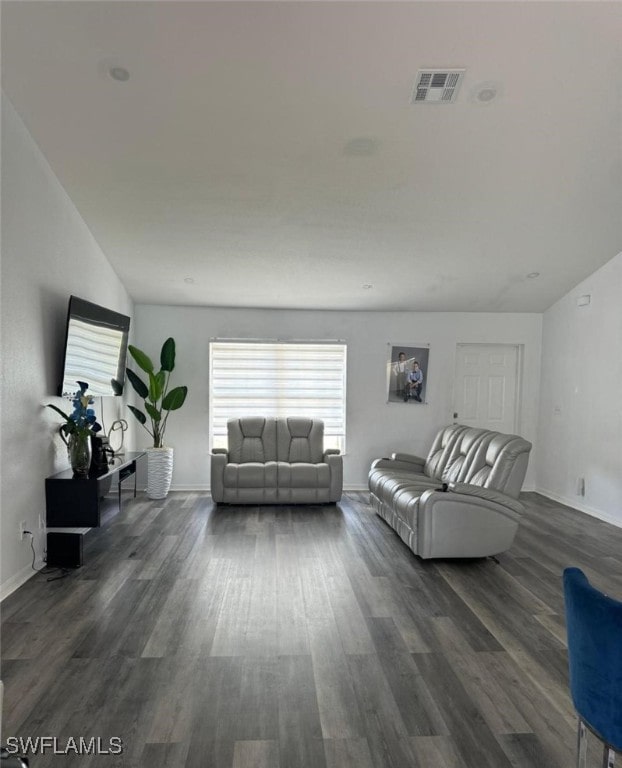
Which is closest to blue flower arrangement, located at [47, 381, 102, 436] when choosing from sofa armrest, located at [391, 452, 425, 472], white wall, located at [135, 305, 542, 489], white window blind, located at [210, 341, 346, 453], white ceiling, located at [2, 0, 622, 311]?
white ceiling, located at [2, 0, 622, 311]

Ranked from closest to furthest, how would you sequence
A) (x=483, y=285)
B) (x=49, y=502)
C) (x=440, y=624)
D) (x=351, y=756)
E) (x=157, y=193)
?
(x=351, y=756)
(x=440, y=624)
(x=49, y=502)
(x=157, y=193)
(x=483, y=285)

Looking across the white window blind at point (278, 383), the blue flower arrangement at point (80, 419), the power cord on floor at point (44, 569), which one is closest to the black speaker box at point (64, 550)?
the power cord on floor at point (44, 569)

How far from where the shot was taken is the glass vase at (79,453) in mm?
3811

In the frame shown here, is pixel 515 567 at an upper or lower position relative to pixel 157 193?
lower

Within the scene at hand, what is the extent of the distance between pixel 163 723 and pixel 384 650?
114 cm

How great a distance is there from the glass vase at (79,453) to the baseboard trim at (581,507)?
499 cm

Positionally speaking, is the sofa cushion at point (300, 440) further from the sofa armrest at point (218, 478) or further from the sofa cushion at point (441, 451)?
the sofa cushion at point (441, 451)

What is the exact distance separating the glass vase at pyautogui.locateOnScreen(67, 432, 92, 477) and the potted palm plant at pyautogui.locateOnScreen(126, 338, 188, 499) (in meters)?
2.01

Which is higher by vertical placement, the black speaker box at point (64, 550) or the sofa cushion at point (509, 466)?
the sofa cushion at point (509, 466)

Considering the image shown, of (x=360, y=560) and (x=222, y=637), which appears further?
(x=360, y=560)

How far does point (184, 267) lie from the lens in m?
5.40

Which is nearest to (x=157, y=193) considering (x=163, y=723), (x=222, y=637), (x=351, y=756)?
(x=222, y=637)

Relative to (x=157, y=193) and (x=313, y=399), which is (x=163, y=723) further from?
(x=313, y=399)

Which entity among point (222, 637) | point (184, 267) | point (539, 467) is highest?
point (184, 267)
